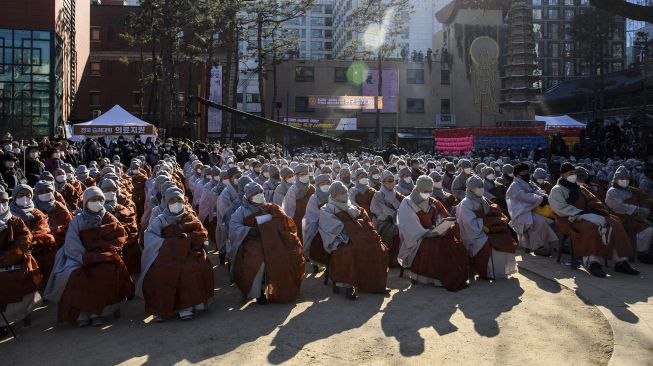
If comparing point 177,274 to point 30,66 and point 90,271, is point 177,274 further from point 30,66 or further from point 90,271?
point 30,66

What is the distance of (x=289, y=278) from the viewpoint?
291 inches

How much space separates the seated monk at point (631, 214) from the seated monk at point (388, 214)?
3663 mm

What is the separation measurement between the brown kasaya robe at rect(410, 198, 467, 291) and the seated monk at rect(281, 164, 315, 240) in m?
2.52

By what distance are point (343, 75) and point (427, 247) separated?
4335cm

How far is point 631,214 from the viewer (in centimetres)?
Result: 989

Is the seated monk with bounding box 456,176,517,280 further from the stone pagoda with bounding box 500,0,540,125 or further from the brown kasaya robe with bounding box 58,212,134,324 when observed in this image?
the stone pagoda with bounding box 500,0,540,125

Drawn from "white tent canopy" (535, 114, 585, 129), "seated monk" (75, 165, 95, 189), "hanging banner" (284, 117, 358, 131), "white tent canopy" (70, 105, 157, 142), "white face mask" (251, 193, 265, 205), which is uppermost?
"hanging banner" (284, 117, 358, 131)

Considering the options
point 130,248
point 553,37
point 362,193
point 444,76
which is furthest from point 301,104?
point 553,37

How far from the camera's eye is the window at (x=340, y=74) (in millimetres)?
50438

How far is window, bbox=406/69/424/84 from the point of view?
166 feet

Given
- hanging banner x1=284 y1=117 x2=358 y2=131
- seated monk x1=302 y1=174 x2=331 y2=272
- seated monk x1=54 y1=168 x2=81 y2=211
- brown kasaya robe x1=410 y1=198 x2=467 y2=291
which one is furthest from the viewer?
hanging banner x1=284 y1=117 x2=358 y2=131

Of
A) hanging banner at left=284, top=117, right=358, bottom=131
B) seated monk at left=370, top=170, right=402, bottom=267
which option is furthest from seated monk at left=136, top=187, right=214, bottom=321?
hanging banner at left=284, top=117, right=358, bottom=131

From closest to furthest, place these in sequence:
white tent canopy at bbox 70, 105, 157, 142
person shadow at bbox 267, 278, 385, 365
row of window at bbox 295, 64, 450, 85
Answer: person shadow at bbox 267, 278, 385, 365
white tent canopy at bbox 70, 105, 157, 142
row of window at bbox 295, 64, 450, 85

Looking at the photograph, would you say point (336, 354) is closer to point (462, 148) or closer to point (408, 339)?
point (408, 339)
